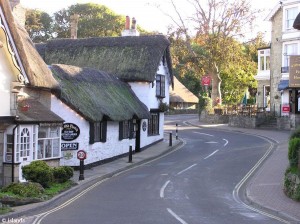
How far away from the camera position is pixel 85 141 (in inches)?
989

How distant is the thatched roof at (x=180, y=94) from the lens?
245ft

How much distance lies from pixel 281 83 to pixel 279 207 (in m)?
29.3

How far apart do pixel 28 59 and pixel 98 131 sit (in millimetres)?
7680

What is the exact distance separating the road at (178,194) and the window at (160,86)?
291 inches

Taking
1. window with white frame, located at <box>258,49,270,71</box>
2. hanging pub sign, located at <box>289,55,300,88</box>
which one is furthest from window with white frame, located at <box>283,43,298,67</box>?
hanging pub sign, located at <box>289,55,300,88</box>

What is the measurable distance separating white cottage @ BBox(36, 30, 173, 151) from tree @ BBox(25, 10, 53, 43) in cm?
3217

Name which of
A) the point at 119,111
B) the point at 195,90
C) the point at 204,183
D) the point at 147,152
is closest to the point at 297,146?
the point at 204,183

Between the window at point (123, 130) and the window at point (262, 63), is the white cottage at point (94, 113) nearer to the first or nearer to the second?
the window at point (123, 130)

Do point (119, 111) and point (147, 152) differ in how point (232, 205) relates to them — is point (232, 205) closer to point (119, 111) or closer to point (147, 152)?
point (119, 111)

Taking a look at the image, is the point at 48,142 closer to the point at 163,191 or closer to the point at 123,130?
the point at 163,191

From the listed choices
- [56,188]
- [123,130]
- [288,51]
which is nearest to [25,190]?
[56,188]

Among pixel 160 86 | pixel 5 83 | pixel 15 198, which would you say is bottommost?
pixel 15 198

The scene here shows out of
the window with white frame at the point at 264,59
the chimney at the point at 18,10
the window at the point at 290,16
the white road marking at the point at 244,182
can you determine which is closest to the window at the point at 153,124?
the white road marking at the point at 244,182

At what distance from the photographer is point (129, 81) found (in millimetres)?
35625
